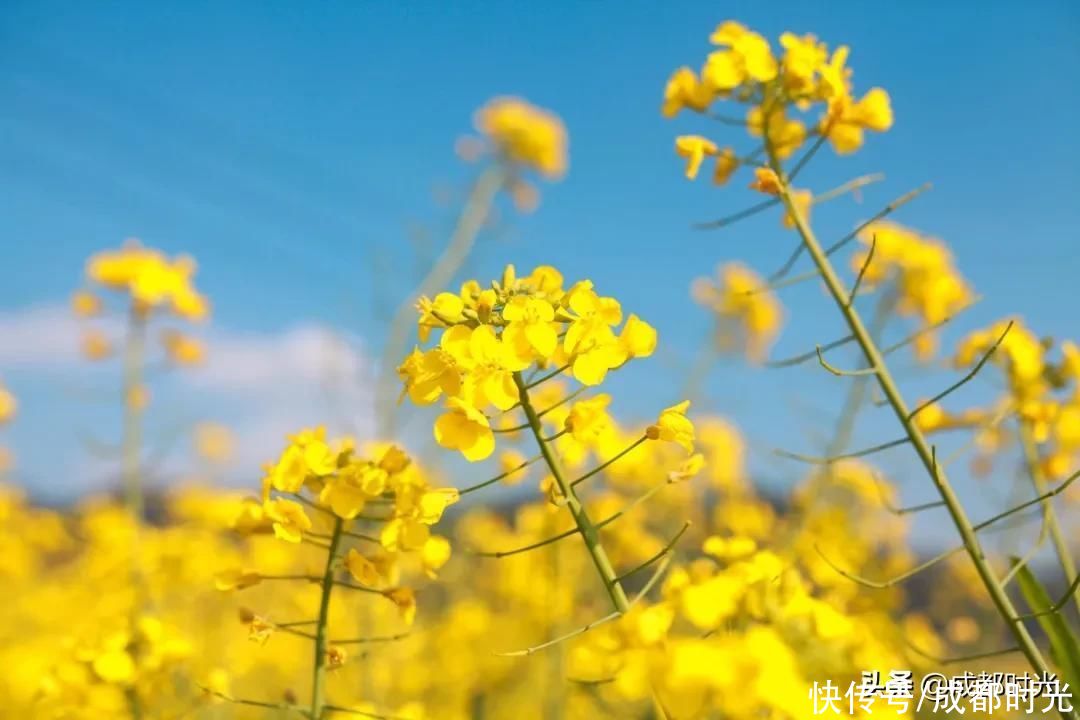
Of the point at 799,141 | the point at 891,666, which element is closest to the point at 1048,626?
the point at 891,666

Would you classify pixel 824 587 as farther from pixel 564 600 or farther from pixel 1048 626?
pixel 564 600

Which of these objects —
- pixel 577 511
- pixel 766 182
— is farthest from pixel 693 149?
pixel 577 511

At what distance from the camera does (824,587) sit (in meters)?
2.58

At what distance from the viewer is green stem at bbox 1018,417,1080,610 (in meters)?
2.05

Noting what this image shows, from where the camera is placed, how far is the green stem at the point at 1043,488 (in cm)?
205

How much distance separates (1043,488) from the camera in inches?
96.0

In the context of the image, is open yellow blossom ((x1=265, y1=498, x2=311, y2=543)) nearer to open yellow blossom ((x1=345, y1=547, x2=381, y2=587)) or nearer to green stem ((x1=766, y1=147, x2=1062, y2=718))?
open yellow blossom ((x1=345, y1=547, x2=381, y2=587))

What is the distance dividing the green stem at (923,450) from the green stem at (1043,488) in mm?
320

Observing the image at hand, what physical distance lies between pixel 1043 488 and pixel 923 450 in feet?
3.10

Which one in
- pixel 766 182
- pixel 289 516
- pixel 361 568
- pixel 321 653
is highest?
A: pixel 766 182

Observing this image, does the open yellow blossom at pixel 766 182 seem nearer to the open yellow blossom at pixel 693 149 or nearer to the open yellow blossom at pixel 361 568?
the open yellow blossom at pixel 693 149

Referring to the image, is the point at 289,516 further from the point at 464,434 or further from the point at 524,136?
the point at 524,136

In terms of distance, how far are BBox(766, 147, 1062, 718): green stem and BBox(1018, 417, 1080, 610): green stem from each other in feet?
1.05

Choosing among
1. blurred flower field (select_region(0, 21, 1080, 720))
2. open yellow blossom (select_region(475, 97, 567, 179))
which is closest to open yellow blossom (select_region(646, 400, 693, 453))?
blurred flower field (select_region(0, 21, 1080, 720))
